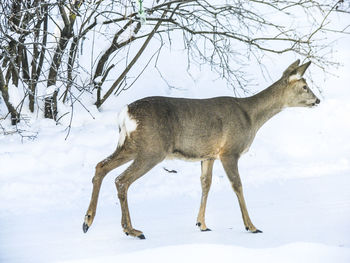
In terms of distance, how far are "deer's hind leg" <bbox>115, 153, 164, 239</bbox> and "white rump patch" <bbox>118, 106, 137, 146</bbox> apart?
286mm

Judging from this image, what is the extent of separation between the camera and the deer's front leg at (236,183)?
255 inches

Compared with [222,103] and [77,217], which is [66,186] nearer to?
[77,217]

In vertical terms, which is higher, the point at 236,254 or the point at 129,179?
the point at 129,179

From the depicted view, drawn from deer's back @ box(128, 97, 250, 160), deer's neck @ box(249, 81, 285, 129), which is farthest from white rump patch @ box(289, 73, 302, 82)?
deer's back @ box(128, 97, 250, 160)

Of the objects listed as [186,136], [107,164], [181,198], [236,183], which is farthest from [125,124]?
[181,198]

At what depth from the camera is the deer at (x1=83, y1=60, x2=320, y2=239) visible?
6.36 metres

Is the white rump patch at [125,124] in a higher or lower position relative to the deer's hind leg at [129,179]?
higher

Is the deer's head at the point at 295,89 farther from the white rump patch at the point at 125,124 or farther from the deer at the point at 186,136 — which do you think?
the white rump patch at the point at 125,124

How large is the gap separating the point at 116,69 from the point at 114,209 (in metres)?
6.04

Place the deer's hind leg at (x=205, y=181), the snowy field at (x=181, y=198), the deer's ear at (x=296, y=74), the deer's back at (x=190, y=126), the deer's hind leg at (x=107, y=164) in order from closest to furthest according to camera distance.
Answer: the snowy field at (x=181, y=198) → the deer's hind leg at (x=107, y=164) → the deer's back at (x=190, y=126) → the deer's hind leg at (x=205, y=181) → the deer's ear at (x=296, y=74)

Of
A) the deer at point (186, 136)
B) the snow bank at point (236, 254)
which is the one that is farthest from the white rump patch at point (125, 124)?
the snow bank at point (236, 254)

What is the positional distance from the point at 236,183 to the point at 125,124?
1.37 metres

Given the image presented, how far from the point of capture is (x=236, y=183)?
6.80 metres

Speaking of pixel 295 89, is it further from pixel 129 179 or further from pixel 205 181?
pixel 129 179
